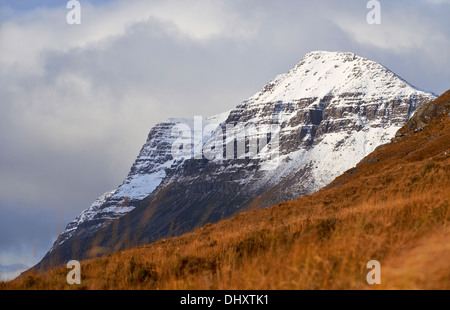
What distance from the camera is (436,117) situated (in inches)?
2119

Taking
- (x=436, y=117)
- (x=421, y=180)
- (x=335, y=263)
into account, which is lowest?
(x=335, y=263)

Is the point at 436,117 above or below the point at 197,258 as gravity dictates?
above

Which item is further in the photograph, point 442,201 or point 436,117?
point 436,117
